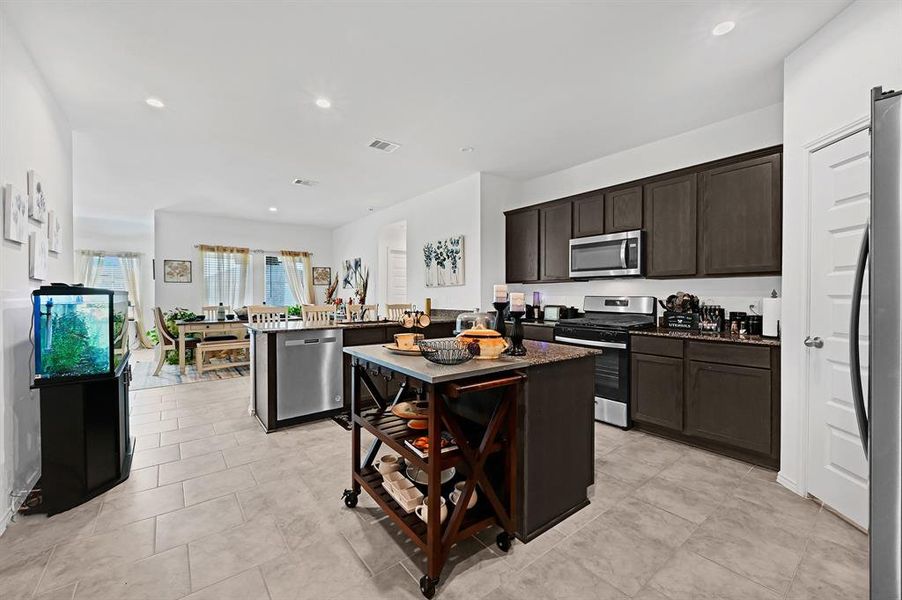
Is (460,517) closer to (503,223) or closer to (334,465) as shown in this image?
(334,465)

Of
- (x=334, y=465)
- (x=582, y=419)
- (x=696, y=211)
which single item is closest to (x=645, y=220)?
(x=696, y=211)

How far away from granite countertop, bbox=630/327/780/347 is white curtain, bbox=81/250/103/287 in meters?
11.0

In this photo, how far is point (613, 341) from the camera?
11.8ft

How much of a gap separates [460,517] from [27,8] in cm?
351

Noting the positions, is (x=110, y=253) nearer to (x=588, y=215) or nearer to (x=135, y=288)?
(x=135, y=288)

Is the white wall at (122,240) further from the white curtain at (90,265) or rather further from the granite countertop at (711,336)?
the granite countertop at (711,336)

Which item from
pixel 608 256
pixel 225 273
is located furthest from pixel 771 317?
pixel 225 273

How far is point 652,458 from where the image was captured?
2.93 metres

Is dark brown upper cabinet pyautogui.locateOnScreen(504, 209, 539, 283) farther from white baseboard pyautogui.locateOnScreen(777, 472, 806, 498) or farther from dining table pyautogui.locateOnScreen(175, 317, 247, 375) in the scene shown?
dining table pyautogui.locateOnScreen(175, 317, 247, 375)

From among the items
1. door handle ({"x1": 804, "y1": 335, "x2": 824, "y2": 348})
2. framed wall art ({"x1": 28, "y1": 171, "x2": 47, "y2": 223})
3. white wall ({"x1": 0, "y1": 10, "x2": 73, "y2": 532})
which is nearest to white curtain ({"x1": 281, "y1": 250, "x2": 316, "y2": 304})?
white wall ({"x1": 0, "y1": 10, "x2": 73, "y2": 532})

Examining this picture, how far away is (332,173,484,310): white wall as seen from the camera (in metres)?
5.10

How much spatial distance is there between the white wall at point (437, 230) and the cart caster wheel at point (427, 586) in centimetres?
362

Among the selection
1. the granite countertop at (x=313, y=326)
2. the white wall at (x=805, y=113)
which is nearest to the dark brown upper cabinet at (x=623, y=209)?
the white wall at (x=805, y=113)

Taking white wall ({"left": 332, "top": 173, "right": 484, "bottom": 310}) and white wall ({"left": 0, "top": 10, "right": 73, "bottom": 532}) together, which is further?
white wall ({"left": 332, "top": 173, "right": 484, "bottom": 310})
